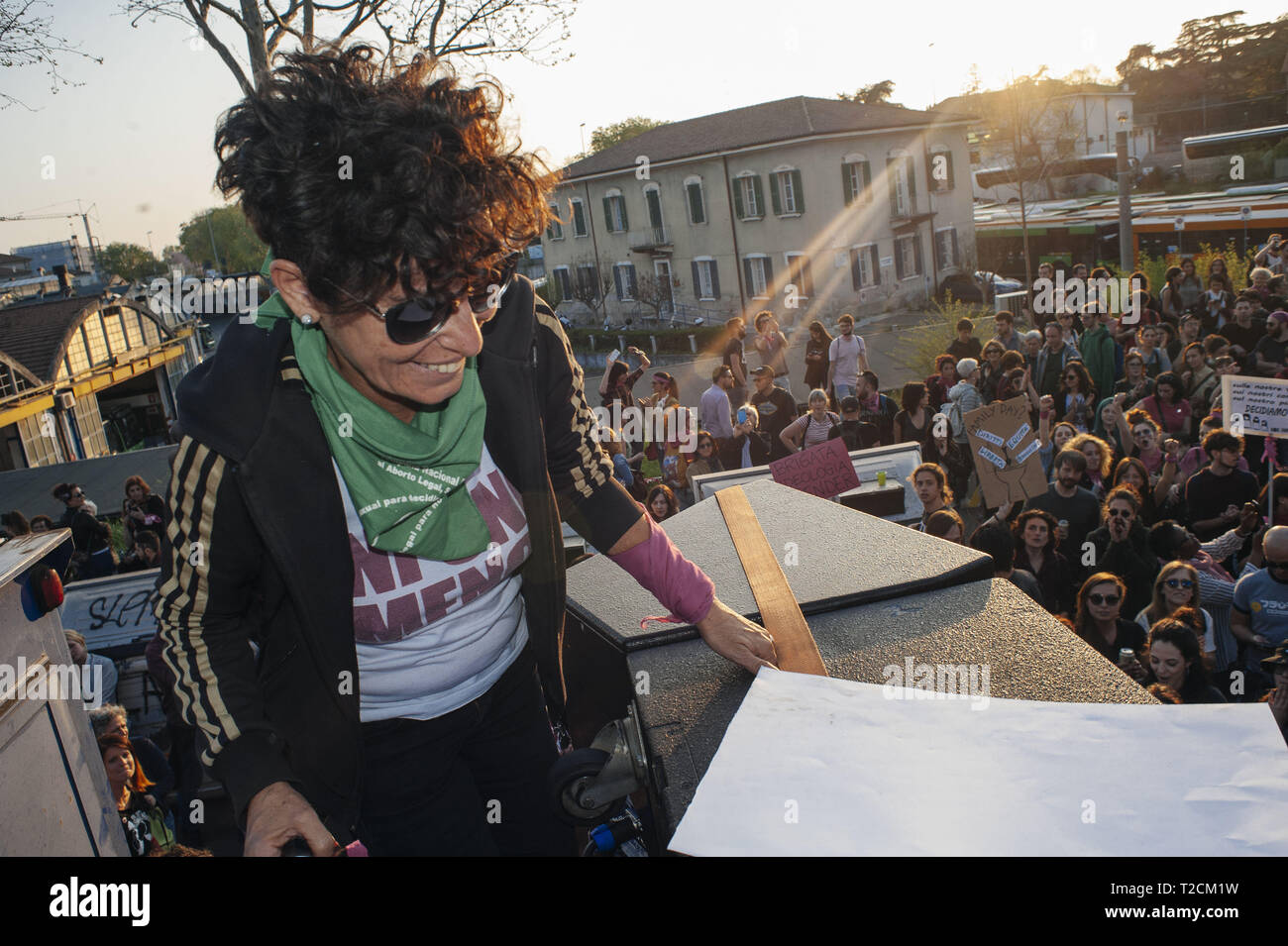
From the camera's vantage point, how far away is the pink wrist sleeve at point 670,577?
78.5 inches

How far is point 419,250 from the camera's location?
1.65 meters

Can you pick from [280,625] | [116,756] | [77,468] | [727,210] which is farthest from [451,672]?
[727,210]

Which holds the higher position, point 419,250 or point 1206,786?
point 419,250

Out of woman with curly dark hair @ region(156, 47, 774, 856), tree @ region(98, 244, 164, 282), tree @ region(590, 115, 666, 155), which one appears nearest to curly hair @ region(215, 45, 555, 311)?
woman with curly dark hair @ region(156, 47, 774, 856)

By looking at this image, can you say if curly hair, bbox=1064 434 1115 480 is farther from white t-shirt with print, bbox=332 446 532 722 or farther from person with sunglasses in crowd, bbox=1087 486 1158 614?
white t-shirt with print, bbox=332 446 532 722

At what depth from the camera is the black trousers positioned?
2.08 m

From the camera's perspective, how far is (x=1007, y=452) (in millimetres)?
8352

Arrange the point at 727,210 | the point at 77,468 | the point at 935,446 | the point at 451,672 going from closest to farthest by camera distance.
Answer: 1. the point at 451,672
2. the point at 935,446
3. the point at 77,468
4. the point at 727,210

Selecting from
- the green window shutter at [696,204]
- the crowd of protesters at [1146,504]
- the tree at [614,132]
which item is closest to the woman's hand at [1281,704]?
the crowd of protesters at [1146,504]

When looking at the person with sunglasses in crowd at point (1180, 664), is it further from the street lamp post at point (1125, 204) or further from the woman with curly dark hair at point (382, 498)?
the street lamp post at point (1125, 204)

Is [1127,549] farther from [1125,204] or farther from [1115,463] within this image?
[1125,204]

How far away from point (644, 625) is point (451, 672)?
44 centimetres
